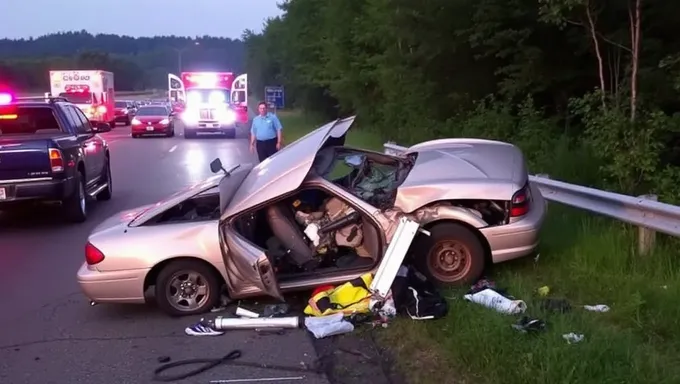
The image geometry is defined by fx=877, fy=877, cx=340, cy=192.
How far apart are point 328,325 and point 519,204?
7.21ft

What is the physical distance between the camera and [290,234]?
25.5 ft

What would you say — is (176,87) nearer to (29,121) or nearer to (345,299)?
(29,121)

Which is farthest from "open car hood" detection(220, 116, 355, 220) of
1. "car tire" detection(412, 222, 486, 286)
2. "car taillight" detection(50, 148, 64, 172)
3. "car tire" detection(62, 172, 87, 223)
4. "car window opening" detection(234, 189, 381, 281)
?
"car tire" detection(62, 172, 87, 223)

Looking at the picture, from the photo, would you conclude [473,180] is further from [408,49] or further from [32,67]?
[32,67]

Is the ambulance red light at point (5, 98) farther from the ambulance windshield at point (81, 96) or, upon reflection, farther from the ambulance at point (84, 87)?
the ambulance windshield at point (81, 96)

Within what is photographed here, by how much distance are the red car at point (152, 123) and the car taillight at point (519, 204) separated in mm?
33507

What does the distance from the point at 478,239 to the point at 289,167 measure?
1.81 meters

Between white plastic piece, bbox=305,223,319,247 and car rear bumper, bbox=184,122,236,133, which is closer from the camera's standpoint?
white plastic piece, bbox=305,223,319,247

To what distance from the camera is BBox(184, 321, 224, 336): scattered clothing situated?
23.3 feet

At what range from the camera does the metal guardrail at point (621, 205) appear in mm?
7438

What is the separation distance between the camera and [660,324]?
6.20 m

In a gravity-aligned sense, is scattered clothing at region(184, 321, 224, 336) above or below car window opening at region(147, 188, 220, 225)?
below

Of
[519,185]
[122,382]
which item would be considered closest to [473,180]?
[519,185]

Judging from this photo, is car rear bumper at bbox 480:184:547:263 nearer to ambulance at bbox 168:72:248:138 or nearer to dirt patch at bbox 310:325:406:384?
dirt patch at bbox 310:325:406:384
